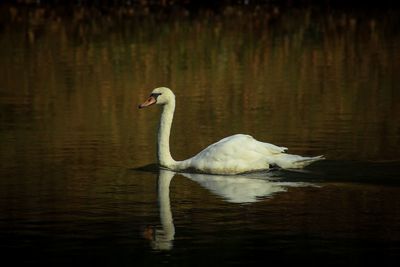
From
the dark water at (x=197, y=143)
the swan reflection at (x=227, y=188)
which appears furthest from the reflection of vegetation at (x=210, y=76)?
the swan reflection at (x=227, y=188)

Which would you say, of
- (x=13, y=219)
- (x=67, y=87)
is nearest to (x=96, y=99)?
(x=67, y=87)

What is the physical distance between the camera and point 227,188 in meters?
16.2

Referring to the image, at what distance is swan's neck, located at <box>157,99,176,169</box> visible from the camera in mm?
17859

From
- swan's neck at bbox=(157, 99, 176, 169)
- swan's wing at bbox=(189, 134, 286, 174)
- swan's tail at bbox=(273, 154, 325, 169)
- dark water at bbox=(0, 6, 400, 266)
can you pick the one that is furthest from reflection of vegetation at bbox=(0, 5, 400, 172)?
swan's wing at bbox=(189, 134, 286, 174)

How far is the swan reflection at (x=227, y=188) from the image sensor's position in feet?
45.2

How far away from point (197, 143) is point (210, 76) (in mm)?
9367

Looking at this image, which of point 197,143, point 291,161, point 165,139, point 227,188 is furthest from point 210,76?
point 227,188

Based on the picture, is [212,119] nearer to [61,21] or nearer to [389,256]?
[389,256]

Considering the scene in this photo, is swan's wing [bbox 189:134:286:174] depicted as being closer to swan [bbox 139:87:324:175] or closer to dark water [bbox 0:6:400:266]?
swan [bbox 139:87:324:175]

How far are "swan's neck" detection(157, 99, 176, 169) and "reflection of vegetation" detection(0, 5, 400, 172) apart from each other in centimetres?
68

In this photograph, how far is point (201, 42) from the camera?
37406 millimetres

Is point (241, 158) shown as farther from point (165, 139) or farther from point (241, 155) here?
point (165, 139)

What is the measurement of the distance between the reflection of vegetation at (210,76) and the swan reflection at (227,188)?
5.33 ft

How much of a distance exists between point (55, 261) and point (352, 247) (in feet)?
8.80
